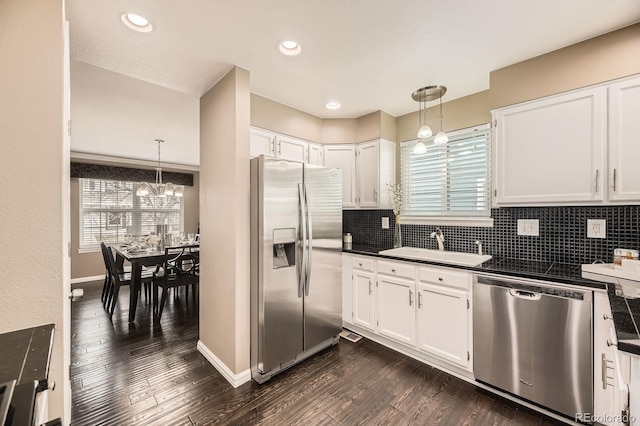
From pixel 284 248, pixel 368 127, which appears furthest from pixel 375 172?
pixel 284 248

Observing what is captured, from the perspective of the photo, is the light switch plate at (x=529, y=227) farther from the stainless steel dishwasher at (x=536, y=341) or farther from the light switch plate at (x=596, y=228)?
the stainless steel dishwasher at (x=536, y=341)

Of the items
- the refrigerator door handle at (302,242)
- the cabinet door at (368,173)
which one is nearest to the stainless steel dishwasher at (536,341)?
the refrigerator door handle at (302,242)

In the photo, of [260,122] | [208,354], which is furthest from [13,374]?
[260,122]

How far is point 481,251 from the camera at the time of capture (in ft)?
8.53

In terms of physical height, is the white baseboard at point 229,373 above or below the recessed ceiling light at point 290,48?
below

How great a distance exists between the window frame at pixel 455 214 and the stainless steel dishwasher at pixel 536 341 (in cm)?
85

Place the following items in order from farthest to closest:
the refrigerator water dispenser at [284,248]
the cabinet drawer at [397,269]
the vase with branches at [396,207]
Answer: the vase with branches at [396,207] < the cabinet drawer at [397,269] < the refrigerator water dispenser at [284,248]

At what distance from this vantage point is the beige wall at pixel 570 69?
68.4 inches

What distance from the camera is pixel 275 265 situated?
227 cm

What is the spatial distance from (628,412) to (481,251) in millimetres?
1792

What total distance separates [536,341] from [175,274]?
4205 mm

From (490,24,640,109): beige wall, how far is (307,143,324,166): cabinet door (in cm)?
182

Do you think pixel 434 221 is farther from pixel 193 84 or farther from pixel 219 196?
pixel 193 84

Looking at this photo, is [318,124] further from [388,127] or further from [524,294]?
[524,294]
